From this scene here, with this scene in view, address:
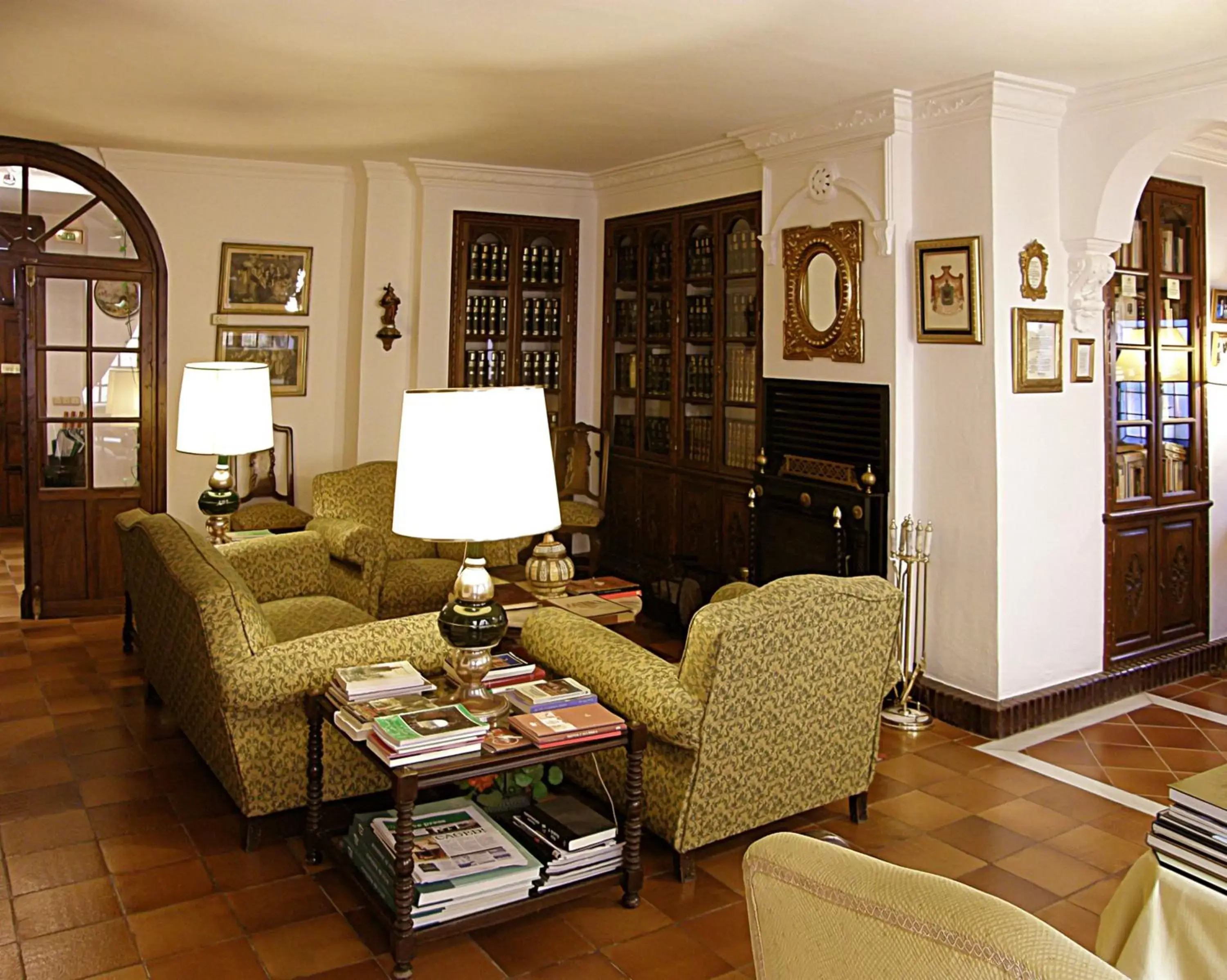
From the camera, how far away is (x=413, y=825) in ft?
9.48

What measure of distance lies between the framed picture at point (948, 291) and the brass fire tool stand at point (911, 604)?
2.75 feet

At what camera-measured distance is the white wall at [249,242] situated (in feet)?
22.0

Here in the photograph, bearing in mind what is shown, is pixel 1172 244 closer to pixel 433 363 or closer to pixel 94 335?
pixel 433 363

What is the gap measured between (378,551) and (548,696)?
2.55 m

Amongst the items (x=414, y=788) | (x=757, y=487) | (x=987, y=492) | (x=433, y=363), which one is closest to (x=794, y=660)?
(x=414, y=788)

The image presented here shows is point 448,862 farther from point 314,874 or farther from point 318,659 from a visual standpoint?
point 318,659

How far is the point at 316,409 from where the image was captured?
23.7 ft

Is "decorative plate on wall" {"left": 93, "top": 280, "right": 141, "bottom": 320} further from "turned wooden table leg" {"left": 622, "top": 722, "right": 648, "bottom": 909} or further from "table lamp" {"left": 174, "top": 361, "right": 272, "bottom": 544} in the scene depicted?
"turned wooden table leg" {"left": 622, "top": 722, "right": 648, "bottom": 909}

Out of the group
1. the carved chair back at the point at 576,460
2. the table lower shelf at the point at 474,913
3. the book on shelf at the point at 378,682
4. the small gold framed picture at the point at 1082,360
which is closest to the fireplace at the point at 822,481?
the small gold framed picture at the point at 1082,360

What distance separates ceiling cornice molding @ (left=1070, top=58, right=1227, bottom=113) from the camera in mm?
4289

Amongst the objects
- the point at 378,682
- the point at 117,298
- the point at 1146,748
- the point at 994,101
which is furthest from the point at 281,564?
→ the point at 1146,748

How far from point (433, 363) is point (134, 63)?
279 centimetres

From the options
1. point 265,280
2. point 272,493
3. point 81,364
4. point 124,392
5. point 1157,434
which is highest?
point 265,280

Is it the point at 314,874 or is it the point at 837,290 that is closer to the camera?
the point at 314,874
